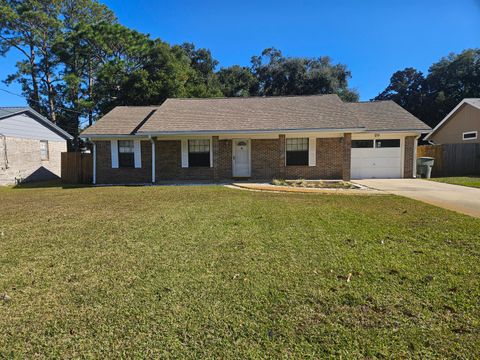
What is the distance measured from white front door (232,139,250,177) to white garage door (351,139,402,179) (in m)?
5.84

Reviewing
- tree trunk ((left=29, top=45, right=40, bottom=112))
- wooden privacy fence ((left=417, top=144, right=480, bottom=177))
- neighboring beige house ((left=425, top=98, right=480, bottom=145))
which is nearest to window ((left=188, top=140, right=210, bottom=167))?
wooden privacy fence ((left=417, top=144, right=480, bottom=177))

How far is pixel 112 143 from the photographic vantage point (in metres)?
14.4

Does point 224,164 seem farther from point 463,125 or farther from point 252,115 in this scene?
point 463,125

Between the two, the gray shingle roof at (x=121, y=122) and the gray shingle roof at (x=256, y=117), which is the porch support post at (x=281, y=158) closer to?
the gray shingle roof at (x=256, y=117)

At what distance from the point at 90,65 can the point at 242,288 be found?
33884 millimetres

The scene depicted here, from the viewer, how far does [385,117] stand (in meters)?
15.4

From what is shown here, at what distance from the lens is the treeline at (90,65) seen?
85.5 feet

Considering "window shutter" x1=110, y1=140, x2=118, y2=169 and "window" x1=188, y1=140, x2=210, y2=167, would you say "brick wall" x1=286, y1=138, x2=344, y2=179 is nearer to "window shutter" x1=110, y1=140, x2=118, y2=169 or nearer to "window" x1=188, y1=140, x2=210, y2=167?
"window" x1=188, y1=140, x2=210, y2=167

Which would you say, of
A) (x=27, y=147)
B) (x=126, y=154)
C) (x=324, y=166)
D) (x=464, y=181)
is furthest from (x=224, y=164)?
(x=27, y=147)

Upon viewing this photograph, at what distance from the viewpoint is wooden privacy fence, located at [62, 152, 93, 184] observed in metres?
15.2

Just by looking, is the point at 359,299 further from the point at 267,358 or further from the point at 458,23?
the point at 458,23

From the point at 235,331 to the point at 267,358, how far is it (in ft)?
1.26

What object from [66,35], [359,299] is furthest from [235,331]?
[66,35]

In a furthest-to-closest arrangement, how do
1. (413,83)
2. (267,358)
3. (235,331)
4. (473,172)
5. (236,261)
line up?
(413,83) → (473,172) → (236,261) → (235,331) → (267,358)
